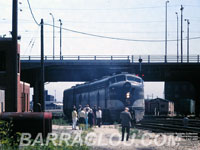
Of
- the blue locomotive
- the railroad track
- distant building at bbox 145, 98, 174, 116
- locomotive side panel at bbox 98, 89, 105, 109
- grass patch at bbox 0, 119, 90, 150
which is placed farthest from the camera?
distant building at bbox 145, 98, 174, 116

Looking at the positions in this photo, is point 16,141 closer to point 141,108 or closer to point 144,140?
point 144,140

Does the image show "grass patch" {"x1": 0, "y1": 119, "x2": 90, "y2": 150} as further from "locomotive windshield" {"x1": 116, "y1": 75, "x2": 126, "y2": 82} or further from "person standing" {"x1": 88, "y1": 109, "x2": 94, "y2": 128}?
"locomotive windshield" {"x1": 116, "y1": 75, "x2": 126, "y2": 82}

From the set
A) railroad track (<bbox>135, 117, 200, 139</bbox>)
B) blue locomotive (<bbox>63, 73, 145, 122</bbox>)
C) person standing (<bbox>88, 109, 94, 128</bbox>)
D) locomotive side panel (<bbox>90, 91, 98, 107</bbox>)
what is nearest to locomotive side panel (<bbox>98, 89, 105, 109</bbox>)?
blue locomotive (<bbox>63, 73, 145, 122</bbox>)

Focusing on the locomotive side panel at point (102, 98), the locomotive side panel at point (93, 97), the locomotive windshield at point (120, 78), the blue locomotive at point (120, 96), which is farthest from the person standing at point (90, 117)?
the locomotive side panel at point (93, 97)

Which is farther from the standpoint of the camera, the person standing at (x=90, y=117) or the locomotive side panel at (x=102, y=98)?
the locomotive side panel at (x=102, y=98)

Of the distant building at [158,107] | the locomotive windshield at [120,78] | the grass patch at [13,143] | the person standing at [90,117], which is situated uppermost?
the locomotive windshield at [120,78]

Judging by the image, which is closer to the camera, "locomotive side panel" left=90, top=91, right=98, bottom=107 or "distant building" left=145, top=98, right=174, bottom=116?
"locomotive side panel" left=90, top=91, right=98, bottom=107

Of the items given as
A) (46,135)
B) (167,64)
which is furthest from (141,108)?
(167,64)

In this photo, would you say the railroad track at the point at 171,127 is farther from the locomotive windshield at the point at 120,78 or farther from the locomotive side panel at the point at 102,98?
the locomotive windshield at the point at 120,78

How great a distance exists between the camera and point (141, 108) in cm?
3378

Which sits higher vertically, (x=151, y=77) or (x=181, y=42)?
(x=181, y=42)

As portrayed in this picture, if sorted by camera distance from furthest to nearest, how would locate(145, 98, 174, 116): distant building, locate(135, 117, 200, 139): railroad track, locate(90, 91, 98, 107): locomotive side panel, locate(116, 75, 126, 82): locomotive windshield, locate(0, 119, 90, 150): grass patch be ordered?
1. locate(145, 98, 174, 116): distant building
2. locate(90, 91, 98, 107): locomotive side panel
3. locate(116, 75, 126, 82): locomotive windshield
4. locate(135, 117, 200, 139): railroad track
5. locate(0, 119, 90, 150): grass patch

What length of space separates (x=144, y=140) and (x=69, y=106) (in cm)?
2958

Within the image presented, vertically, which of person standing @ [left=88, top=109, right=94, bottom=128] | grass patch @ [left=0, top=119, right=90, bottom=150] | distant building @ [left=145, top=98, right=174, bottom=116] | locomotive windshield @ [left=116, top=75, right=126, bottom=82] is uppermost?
locomotive windshield @ [left=116, top=75, right=126, bottom=82]
